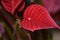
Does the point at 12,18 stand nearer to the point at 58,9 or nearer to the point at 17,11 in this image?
the point at 17,11

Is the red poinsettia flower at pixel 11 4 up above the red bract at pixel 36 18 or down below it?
above

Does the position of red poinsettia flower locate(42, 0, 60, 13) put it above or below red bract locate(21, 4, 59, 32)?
above

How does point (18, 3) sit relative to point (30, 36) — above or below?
above

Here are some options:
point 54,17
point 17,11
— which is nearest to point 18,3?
point 17,11
